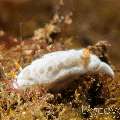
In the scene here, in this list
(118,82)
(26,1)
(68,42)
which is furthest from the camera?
(26,1)

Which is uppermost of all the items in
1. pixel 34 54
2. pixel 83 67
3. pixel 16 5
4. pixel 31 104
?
pixel 16 5

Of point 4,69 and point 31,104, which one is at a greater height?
point 4,69

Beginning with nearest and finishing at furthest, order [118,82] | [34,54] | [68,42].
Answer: [118,82]
[34,54]
[68,42]

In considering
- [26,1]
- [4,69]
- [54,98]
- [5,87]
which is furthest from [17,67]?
[26,1]

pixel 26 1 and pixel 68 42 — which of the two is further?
pixel 26 1

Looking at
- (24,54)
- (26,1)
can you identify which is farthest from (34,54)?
(26,1)

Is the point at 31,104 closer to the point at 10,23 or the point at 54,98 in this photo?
the point at 54,98
